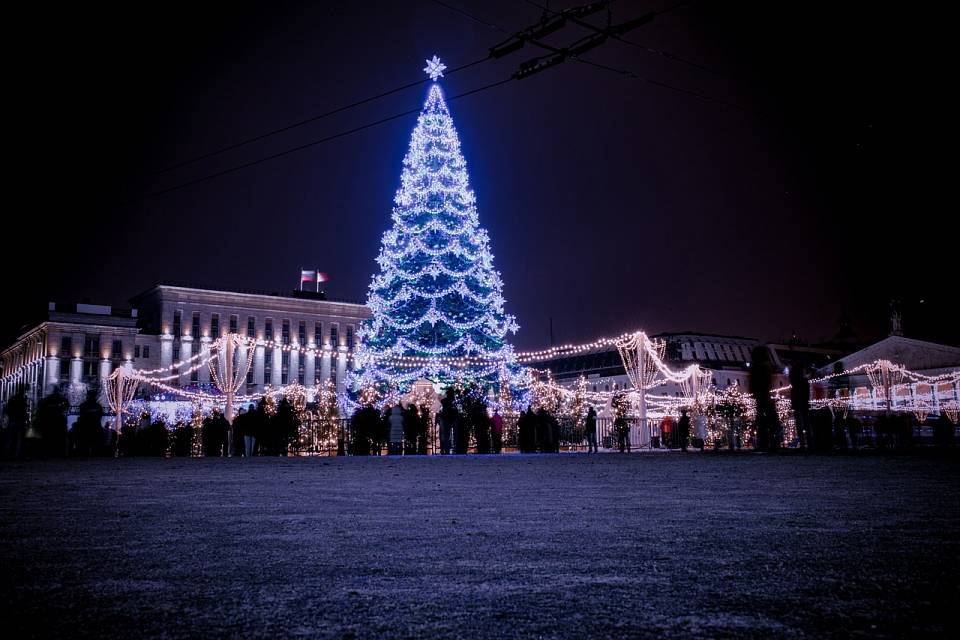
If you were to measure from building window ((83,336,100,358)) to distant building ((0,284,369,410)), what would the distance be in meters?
0.11

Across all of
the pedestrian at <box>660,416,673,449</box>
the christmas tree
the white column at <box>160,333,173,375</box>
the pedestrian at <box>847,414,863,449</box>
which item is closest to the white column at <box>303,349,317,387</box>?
the white column at <box>160,333,173,375</box>

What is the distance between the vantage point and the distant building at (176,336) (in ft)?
286

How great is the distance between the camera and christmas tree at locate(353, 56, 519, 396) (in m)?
34.0

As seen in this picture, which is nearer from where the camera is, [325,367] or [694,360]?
[694,360]

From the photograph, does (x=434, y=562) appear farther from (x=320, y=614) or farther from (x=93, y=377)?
(x=93, y=377)

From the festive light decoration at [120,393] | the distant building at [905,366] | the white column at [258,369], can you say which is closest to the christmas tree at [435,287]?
the festive light decoration at [120,393]

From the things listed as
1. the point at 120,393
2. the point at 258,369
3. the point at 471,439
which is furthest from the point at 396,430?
the point at 258,369

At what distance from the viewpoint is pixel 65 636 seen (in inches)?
Result: 88.6

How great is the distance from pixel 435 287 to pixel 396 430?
1342cm

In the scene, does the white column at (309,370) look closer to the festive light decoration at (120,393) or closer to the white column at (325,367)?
the white column at (325,367)

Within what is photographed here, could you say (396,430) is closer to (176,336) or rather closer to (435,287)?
(435,287)

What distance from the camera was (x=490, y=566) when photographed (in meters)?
3.39

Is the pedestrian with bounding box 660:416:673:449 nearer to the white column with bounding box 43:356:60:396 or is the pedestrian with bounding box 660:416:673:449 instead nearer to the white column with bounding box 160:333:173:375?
the white column with bounding box 43:356:60:396

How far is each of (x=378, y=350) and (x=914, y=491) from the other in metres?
29.4
